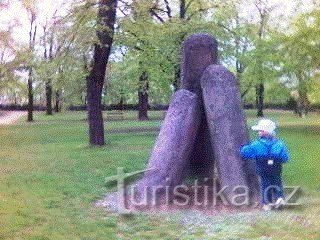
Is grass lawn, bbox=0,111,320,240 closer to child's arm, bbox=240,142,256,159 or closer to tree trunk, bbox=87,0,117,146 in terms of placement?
child's arm, bbox=240,142,256,159

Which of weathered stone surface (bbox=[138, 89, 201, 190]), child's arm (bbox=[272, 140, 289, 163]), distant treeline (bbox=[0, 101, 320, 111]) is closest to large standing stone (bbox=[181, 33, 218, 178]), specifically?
weathered stone surface (bbox=[138, 89, 201, 190])

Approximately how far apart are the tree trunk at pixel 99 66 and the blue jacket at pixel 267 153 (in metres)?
9.78

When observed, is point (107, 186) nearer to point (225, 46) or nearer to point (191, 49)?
point (191, 49)

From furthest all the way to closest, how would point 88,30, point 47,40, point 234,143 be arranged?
point 47,40, point 88,30, point 234,143

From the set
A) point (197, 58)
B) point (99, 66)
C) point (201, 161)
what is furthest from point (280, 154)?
point (99, 66)

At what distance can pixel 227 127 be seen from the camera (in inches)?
337

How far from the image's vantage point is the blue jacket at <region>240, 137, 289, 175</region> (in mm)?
7852

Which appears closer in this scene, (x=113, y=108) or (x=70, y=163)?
(x=70, y=163)

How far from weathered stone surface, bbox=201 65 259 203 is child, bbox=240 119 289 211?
0.33 metres

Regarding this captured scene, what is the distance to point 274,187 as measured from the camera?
25.9 feet

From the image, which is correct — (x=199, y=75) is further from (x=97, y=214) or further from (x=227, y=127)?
(x=97, y=214)

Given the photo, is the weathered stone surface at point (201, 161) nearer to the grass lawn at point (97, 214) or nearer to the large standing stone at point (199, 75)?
the large standing stone at point (199, 75)

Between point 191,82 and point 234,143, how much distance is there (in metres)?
1.68

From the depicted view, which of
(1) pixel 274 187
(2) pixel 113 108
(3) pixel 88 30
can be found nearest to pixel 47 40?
(3) pixel 88 30
